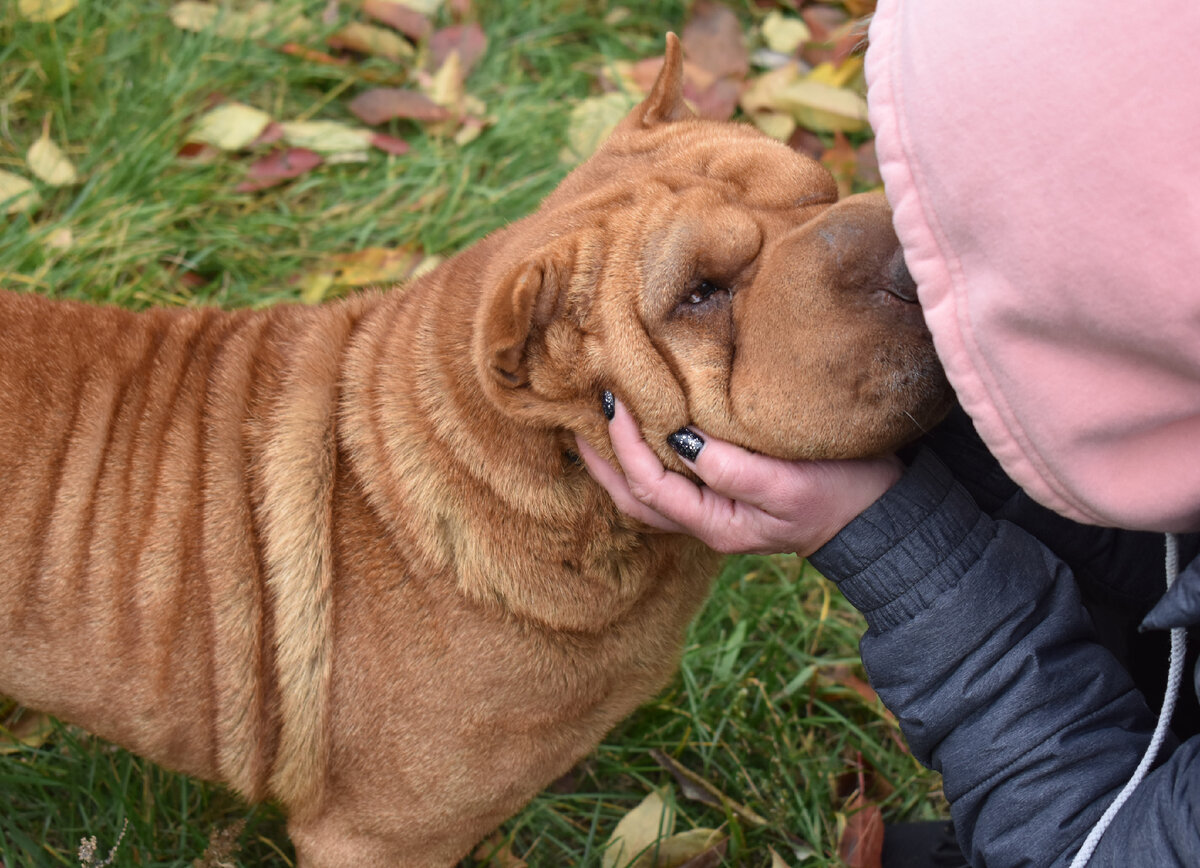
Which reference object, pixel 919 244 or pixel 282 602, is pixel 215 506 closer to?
pixel 282 602

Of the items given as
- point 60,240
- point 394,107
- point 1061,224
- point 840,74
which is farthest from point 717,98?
point 1061,224

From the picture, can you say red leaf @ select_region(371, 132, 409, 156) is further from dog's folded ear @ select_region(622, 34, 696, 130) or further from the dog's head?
the dog's head

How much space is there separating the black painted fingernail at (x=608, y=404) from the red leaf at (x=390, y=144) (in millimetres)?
3359

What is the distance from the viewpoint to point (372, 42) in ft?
19.1

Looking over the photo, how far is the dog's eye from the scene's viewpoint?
8.54 feet

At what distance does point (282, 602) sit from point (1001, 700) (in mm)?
1862

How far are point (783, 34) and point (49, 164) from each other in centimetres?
397

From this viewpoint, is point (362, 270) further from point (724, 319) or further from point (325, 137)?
point (724, 319)

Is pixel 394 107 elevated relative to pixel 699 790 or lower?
elevated

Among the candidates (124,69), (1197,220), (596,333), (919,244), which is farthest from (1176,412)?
(124,69)

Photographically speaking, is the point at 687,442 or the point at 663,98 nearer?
the point at 687,442

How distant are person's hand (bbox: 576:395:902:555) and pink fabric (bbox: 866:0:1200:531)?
0.54 meters

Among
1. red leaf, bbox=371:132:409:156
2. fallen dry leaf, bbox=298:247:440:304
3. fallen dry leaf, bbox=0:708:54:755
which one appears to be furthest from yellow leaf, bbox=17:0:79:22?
fallen dry leaf, bbox=0:708:54:755

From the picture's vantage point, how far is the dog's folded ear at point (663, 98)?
3.12 metres
